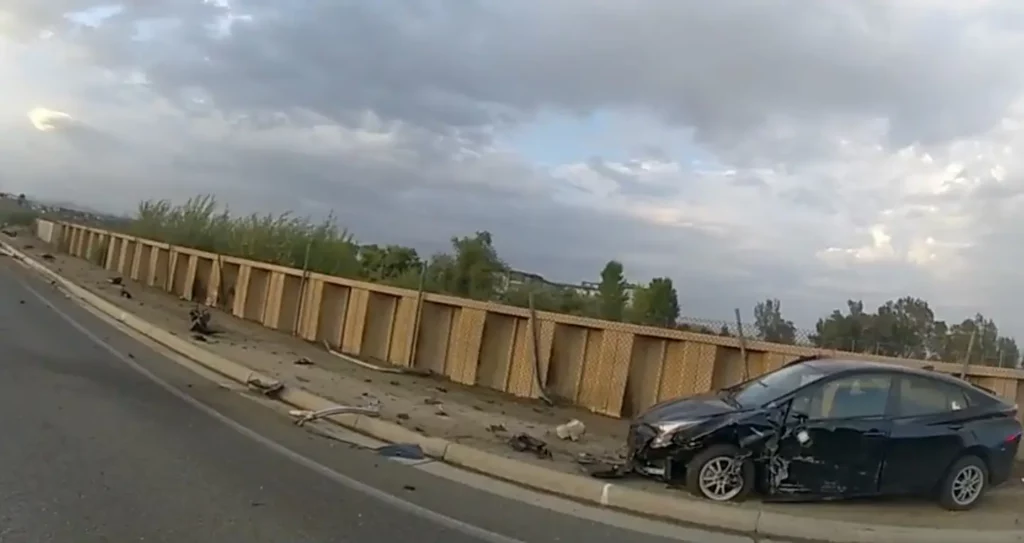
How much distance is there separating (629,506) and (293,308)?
52.5ft

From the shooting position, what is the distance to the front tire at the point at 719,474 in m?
8.85

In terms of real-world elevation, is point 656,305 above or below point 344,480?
above

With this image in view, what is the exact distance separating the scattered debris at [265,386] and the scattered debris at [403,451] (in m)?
3.65

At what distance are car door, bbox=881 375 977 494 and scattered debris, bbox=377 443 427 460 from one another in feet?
15.7

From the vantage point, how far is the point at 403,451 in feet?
32.9

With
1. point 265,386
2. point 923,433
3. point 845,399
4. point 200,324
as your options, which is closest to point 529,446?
point 845,399

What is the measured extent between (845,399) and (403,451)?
15.3 ft

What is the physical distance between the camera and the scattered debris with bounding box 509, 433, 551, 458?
34.1 ft

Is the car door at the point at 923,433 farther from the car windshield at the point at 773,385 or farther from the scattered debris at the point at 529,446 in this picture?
the scattered debris at the point at 529,446

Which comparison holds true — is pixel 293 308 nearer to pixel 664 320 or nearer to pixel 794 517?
pixel 664 320

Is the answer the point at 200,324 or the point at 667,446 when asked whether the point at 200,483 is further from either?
the point at 200,324

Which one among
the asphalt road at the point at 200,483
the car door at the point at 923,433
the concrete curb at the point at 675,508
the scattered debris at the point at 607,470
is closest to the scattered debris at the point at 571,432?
the scattered debris at the point at 607,470

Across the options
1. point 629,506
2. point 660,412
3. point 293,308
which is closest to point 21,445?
point 629,506

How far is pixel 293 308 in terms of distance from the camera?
23.2m
